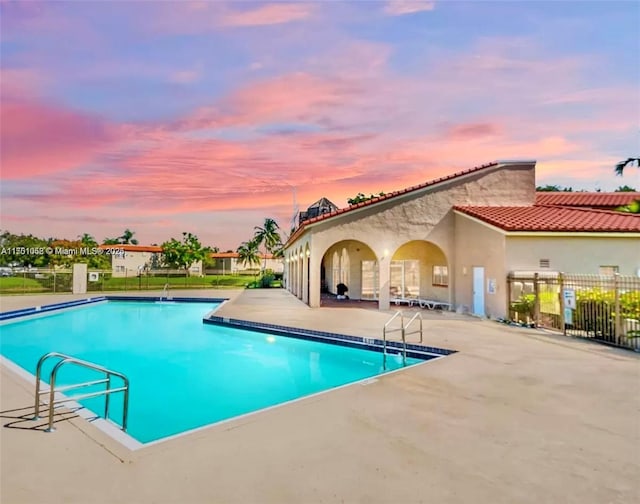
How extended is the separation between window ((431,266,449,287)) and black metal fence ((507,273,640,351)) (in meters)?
4.96

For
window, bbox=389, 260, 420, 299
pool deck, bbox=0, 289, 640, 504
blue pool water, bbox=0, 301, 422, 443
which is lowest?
blue pool water, bbox=0, 301, 422, 443

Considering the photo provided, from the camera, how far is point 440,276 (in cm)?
1902

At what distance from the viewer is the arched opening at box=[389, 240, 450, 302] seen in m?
19.5

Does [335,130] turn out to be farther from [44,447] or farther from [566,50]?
[44,447]

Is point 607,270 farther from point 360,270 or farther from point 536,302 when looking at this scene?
point 360,270

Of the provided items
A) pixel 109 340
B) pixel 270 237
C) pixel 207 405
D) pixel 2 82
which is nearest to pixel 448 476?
pixel 207 405

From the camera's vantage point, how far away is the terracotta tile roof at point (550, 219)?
1379 centimetres

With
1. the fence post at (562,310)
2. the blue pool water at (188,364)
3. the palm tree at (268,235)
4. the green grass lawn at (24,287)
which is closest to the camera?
the blue pool water at (188,364)

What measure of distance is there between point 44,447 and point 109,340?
1095 centimetres

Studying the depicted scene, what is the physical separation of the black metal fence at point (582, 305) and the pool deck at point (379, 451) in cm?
361

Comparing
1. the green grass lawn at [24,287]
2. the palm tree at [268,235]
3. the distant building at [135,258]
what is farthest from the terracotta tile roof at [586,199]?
the distant building at [135,258]

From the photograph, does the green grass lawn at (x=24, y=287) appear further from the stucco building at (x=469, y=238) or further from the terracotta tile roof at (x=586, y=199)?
the terracotta tile roof at (x=586, y=199)

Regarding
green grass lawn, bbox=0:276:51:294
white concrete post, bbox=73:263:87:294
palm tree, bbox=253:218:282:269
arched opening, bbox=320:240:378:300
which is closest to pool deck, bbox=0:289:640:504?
arched opening, bbox=320:240:378:300

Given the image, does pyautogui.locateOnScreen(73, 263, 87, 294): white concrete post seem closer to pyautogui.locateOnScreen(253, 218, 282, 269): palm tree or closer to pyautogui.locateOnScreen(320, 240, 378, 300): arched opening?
pyautogui.locateOnScreen(320, 240, 378, 300): arched opening
